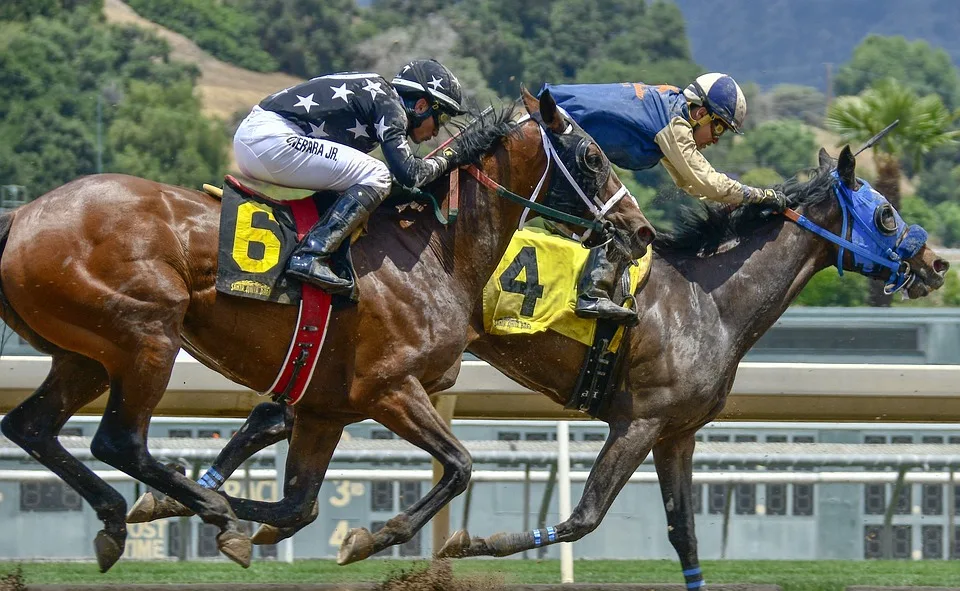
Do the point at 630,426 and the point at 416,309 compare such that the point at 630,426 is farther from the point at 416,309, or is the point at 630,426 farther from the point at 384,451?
the point at 384,451

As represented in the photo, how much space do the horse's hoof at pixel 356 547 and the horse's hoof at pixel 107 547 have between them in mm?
805

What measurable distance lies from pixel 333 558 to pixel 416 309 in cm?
262

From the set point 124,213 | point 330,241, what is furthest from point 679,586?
point 124,213

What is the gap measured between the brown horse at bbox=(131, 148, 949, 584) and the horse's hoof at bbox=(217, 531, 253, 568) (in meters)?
0.31

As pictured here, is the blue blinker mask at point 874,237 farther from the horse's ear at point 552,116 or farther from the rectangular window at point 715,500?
the rectangular window at point 715,500

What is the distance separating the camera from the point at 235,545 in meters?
5.05

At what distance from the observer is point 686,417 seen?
5719 mm

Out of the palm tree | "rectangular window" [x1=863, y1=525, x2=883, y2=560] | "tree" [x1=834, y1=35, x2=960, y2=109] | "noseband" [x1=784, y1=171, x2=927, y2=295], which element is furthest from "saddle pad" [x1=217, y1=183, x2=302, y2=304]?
"tree" [x1=834, y1=35, x2=960, y2=109]

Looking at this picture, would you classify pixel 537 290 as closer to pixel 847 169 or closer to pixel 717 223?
pixel 717 223

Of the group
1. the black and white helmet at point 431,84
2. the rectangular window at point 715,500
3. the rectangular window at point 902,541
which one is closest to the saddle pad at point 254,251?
the black and white helmet at point 431,84

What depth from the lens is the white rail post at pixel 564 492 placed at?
21.3ft

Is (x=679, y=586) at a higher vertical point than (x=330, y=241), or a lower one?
lower

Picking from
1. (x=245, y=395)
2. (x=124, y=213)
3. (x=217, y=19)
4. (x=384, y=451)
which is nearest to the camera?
(x=124, y=213)

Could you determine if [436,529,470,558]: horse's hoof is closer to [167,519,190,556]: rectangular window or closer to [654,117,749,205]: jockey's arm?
[654,117,749,205]: jockey's arm
